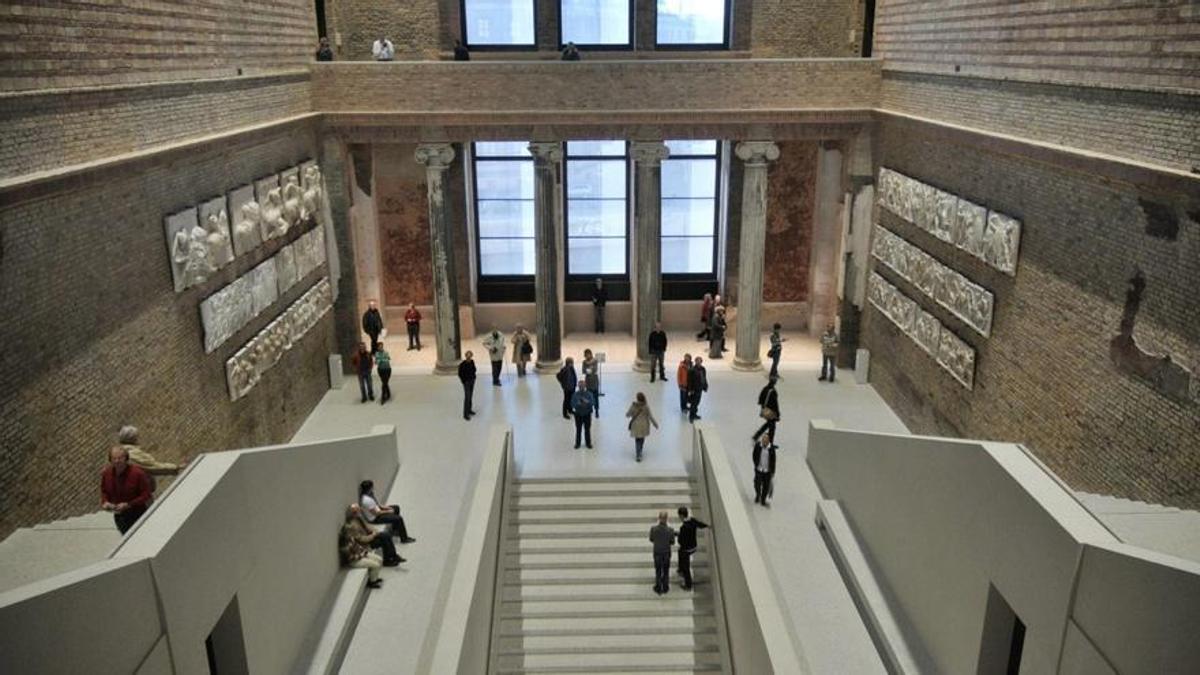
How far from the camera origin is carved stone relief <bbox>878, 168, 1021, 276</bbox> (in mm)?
12579

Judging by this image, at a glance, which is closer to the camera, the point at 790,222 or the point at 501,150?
the point at 501,150

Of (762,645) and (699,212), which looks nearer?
(762,645)

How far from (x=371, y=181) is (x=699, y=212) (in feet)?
26.3

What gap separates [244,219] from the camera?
45.3ft

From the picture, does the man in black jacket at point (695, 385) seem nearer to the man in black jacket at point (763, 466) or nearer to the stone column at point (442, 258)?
the man in black jacket at point (763, 466)

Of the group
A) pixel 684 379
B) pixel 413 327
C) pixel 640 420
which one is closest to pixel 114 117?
pixel 640 420

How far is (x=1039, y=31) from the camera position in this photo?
38.4ft

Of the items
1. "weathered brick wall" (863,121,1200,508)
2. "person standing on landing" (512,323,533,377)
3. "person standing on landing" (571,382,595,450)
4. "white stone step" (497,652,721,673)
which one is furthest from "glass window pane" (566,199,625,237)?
"white stone step" (497,652,721,673)

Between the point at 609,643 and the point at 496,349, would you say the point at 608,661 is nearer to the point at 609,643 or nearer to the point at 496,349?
the point at 609,643

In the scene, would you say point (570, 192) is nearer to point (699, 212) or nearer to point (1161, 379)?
point (699, 212)

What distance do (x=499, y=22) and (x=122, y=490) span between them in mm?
15239

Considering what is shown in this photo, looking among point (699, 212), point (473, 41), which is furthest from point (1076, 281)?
point (473, 41)

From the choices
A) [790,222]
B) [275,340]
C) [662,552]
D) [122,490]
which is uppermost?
[790,222]

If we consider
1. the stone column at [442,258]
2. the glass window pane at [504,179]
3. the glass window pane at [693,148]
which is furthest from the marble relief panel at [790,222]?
the stone column at [442,258]
